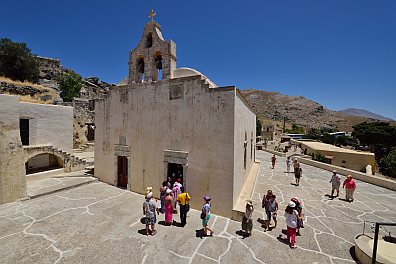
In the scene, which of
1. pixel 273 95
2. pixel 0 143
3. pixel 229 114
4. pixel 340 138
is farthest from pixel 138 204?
A: pixel 273 95

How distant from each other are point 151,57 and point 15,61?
31.1 metres

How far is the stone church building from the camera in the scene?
7480 mm

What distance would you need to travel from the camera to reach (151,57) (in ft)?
30.7

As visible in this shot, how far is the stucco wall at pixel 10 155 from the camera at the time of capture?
7961mm

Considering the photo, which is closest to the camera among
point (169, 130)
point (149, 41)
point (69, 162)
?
point (169, 130)

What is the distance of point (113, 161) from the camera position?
36.1 ft

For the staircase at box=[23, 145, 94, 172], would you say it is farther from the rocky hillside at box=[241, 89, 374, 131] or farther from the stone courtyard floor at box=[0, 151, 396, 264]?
the rocky hillside at box=[241, 89, 374, 131]

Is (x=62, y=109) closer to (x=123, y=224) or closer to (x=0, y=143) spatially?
(x=0, y=143)

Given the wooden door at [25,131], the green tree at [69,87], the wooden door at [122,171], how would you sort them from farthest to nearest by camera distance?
the green tree at [69,87] < the wooden door at [25,131] < the wooden door at [122,171]

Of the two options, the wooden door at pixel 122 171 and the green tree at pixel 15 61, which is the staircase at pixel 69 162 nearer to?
the wooden door at pixel 122 171

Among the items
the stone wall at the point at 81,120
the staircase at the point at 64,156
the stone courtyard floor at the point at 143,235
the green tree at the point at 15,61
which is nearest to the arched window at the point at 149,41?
the stone courtyard floor at the point at 143,235

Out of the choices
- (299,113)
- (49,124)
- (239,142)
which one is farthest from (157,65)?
(299,113)

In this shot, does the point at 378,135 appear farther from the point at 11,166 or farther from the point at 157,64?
the point at 11,166

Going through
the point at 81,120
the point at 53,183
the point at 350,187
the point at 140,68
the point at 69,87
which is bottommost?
the point at 53,183
